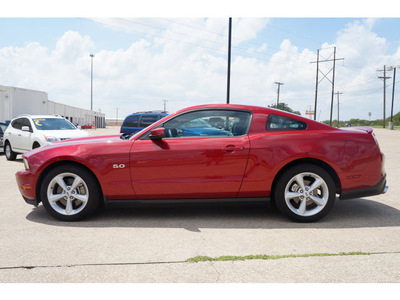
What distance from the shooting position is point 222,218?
4.73 m

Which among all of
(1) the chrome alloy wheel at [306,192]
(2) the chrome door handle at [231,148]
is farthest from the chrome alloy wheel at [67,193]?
(1) the chrome alloy wheel at [306,192]

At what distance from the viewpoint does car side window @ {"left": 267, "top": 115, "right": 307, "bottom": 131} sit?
15.1ft

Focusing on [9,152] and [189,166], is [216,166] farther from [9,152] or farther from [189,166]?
[9,152]

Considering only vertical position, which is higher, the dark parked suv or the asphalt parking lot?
the dark parked suv

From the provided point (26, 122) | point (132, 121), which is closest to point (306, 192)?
point (26, 122)

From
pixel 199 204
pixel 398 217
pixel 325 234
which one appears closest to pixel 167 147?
pixel 199 204

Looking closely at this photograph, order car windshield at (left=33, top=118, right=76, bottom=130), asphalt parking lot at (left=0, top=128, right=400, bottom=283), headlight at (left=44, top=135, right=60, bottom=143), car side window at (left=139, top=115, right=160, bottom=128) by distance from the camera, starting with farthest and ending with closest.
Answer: car side window at (left=139, top=115, right=160, bottom=128) → car windshield at (left=33, top=118, right=76, bottom=130) → headlight at (left=44, top=135, right=60, bottom=143) → asphalt parking lot at (left=0, top=128, right=400, bottom=283)

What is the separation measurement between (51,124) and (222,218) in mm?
9167

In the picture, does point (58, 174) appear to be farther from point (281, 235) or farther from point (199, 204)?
point (281, 235)

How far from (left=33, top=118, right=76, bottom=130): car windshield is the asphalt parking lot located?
22.3ft

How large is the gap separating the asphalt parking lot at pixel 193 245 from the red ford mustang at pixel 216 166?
0.33 meters

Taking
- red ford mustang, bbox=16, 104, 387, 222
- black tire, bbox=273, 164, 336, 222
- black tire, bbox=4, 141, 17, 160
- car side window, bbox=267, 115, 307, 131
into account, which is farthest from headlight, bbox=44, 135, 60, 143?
black tire, bbox=273, 164, 336, 222

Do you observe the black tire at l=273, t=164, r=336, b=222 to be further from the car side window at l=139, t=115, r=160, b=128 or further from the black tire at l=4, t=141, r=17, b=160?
the car side window at l=139, t=115, r=160, b=128

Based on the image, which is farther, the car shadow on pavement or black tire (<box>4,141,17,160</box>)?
black tire (<box>4,141,17,160</box>)
